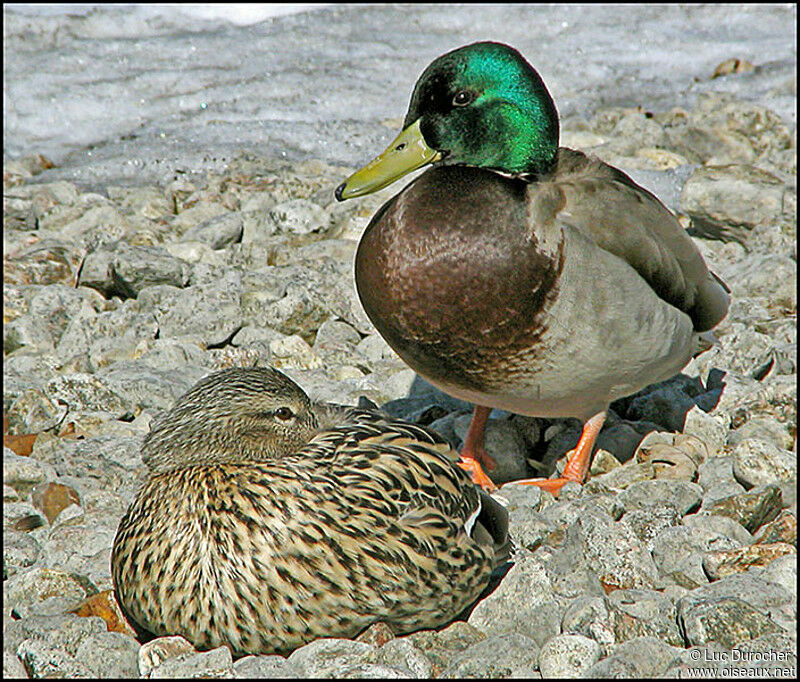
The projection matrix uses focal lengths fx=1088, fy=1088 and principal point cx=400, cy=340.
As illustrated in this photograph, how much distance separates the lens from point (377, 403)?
13.9 feet

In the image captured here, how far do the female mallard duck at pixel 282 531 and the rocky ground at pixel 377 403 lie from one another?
0.28 feet

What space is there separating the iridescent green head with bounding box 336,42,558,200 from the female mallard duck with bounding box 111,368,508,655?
0.89m

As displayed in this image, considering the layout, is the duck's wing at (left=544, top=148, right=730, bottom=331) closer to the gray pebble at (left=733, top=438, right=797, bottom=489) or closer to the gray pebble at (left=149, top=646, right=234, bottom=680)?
the gray pebble at (left=733, top=438, right=797, bottom=489)

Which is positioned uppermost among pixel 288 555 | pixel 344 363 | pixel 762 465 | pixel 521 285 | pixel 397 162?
pixel 397 162

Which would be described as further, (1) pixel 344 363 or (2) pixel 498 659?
(1) pixel 344 363

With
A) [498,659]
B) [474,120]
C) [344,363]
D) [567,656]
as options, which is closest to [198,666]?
[498,659]

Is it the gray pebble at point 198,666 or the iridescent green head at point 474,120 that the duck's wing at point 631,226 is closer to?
the iridescent green head at point 474,120

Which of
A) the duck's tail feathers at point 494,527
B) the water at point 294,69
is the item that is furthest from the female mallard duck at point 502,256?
the water at point 294,69

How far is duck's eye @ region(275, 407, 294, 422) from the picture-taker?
286cm

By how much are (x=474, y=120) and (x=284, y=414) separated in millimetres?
1130

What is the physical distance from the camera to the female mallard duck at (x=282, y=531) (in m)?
2.51

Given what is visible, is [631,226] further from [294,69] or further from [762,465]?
Result: [294,69]

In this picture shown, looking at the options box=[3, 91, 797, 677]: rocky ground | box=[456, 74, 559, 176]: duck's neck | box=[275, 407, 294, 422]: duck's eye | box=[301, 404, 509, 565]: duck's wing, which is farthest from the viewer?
box=[456, 74, 559, 176]: duck's neck

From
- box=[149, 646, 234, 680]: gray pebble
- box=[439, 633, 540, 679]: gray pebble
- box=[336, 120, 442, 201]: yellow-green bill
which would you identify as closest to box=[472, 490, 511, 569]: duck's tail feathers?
box=[439, 633, 540, 679]: gray pebble
